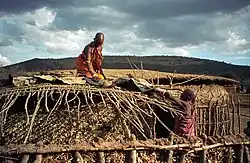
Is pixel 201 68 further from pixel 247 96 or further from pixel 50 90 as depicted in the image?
pixel 50 90

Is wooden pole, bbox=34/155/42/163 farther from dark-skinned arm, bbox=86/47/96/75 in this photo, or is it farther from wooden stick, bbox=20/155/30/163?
dark-skinned arm, bbox=86/47/96/75

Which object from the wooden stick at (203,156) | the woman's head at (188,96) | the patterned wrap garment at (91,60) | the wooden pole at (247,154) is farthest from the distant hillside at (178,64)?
the wooden stick at (203,156)

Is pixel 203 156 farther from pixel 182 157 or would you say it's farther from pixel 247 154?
pixel 247 154

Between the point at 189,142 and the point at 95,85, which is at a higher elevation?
the point at 95,85

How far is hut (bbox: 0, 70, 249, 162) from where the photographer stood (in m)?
5.01

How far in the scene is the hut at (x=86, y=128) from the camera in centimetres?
501

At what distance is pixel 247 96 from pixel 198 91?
12.9 m

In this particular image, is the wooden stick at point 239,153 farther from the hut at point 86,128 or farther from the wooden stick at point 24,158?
the wooden stick at point 24,158

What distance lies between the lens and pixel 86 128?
743 cm

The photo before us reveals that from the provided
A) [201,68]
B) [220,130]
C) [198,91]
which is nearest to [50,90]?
[198,91]

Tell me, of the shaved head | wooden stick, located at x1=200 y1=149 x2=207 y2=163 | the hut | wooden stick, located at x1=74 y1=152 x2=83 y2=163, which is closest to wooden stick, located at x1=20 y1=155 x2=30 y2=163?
the hut

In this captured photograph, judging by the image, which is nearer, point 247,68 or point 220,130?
point 220,130

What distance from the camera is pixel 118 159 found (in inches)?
260

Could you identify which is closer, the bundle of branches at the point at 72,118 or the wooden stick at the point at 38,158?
the wooden stick at the point at 38,158
